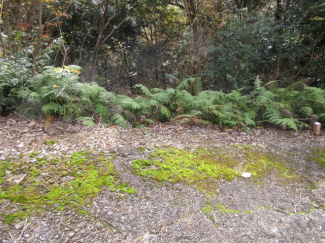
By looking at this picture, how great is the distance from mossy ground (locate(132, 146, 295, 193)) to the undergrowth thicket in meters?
1.16

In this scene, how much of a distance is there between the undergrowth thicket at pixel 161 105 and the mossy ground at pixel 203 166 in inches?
45.7

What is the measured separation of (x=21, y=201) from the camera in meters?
1.65

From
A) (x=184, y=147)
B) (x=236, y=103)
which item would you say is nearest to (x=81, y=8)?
(x=236, y=103)

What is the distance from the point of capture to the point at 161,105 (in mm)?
4113

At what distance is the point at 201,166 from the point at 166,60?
605 cm

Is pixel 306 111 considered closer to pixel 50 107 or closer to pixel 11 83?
pixel 50 107

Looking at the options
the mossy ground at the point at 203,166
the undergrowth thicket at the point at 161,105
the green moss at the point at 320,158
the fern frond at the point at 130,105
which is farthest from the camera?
the fern frond at the point at 130,105

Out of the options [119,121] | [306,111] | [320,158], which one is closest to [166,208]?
[119,121]

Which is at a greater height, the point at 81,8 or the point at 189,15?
the point at 81,8

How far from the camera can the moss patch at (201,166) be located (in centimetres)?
219

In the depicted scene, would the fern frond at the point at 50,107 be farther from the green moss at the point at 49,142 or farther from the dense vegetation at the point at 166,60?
the green moss at the point at 49,142

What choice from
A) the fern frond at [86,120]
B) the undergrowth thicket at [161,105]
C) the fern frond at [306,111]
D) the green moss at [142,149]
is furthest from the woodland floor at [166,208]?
the fern frond at [306,111]

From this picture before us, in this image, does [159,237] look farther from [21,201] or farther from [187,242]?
[21,201]

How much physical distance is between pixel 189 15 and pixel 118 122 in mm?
4769
